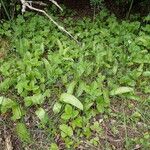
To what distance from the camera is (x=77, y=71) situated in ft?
12.0

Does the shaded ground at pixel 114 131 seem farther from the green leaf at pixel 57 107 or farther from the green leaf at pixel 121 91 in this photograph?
the green leaf at pixel 57 107

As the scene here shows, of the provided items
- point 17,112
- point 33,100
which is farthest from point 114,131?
point 17,112

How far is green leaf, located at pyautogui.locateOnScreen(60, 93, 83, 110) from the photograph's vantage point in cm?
331

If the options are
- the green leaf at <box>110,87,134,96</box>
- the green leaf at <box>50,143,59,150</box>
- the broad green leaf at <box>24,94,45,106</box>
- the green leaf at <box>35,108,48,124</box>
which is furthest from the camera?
the green leaf at <box>110,87,134,96</box>

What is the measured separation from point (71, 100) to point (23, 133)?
22.2 inches

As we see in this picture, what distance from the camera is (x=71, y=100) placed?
11.0ft

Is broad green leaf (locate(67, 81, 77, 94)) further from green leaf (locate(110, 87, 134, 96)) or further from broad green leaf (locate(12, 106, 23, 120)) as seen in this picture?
broad green leaf (locate(12, 106, 23, 120))

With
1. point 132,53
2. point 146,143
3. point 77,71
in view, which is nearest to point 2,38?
point 77,71

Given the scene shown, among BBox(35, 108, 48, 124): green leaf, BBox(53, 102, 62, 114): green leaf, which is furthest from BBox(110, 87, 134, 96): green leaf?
BBox(35, 108, 48, 124): green leaf

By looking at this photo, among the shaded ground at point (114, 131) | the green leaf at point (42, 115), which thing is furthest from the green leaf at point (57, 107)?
the shaded ground at point (114, 131)

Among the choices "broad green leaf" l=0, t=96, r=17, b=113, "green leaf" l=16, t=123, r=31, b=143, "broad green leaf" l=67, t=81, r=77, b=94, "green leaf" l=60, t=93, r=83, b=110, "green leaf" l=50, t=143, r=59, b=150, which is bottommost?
"green leaf" l=50, t=143, r=59, b=150

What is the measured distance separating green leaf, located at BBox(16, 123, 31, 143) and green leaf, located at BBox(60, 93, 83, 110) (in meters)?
0.47

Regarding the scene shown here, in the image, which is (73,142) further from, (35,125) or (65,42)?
(65,42)

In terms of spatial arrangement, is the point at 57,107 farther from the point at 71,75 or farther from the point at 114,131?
the point at 114,131
